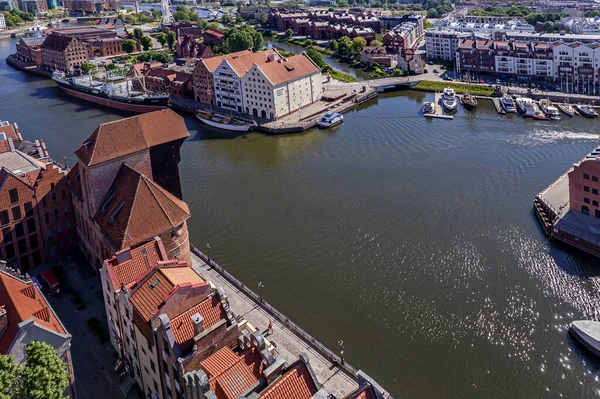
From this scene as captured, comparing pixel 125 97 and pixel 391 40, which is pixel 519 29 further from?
pixel 125 97

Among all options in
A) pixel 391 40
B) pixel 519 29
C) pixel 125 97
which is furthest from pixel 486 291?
pixel 519 29

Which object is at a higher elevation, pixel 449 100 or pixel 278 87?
pixel 278 87

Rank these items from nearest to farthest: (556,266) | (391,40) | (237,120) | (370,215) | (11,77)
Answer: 1. (556,266)
2. (370,215)
3. (237,120)
4. (11,77)
5. (391,40)

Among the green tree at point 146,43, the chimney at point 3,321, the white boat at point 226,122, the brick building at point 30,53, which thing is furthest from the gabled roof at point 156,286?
the green tree at point 146,43

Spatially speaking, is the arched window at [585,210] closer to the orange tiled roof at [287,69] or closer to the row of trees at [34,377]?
the row of trees at [34,377]

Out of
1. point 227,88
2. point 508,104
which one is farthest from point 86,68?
point 508,104

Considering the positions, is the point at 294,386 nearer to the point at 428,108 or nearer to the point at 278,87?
the point at 278,87

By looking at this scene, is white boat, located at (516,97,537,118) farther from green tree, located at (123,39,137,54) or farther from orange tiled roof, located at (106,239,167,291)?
green tree, located at (123,39,137,54)
